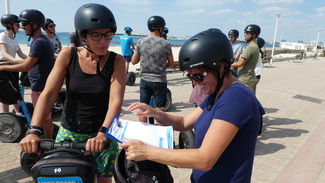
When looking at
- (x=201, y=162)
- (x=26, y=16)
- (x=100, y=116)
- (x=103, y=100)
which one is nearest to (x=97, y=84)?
(x=103, y=100)

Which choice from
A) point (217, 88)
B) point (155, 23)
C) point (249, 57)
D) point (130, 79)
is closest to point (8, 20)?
point (155, 23)

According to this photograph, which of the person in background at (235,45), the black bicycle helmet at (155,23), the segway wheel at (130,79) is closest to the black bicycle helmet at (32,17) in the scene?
the black bicycle helmet at (155,23)

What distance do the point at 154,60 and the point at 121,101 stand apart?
2.12 m

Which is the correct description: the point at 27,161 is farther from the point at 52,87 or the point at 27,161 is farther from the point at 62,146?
the point at 62,146

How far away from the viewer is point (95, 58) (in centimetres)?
204

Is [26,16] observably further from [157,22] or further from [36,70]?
[157,22]

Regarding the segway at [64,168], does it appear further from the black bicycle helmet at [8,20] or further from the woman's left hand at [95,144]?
the black bicycle helmet at [8,20]

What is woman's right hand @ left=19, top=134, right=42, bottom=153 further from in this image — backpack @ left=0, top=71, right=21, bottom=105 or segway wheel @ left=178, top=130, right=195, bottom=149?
segway wheel @ left=178, top=130, right=195, bottom=149

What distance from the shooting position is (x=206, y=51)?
1.46 m

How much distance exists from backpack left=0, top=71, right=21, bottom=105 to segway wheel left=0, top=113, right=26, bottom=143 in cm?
49

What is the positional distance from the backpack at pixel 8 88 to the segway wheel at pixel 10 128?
1.62ft

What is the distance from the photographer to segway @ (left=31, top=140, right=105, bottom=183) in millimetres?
1331

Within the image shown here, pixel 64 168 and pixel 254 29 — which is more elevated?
pixel 254 29

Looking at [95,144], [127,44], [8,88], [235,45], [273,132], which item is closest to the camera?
[95,144]
